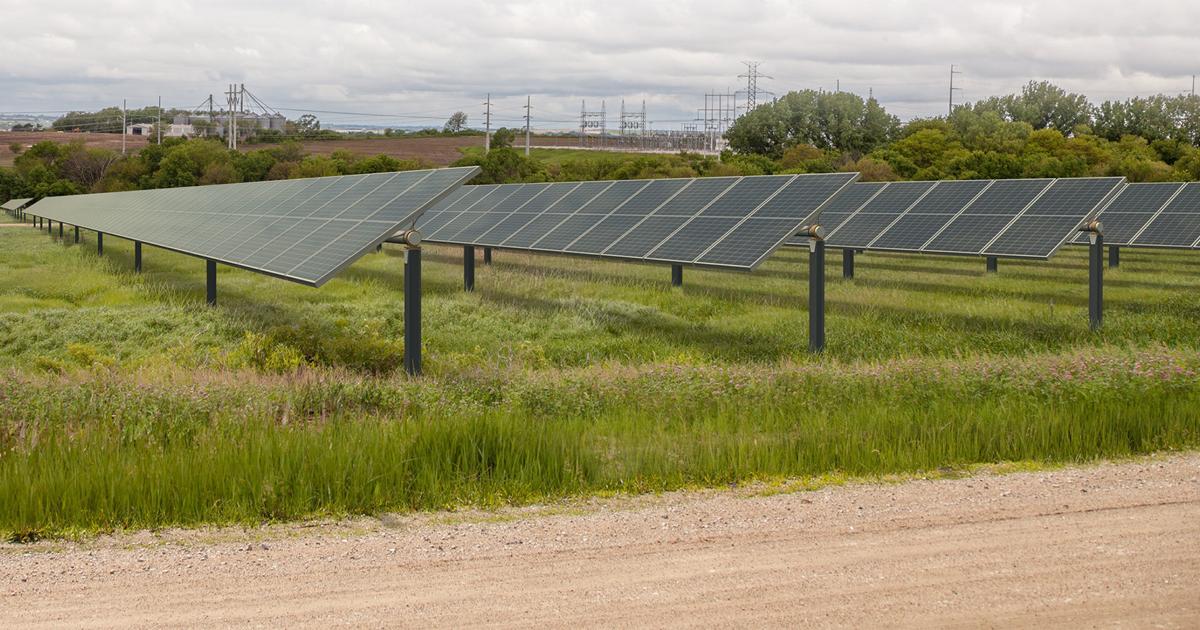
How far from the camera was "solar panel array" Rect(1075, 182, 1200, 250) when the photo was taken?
93.1 feet

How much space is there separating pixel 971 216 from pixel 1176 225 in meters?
7.19

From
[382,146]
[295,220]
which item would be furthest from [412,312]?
[382,146]

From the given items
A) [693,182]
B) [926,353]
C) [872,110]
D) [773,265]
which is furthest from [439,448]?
[872,110]

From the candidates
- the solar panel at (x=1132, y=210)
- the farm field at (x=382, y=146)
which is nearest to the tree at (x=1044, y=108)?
the farm field at (x=382, y=146)

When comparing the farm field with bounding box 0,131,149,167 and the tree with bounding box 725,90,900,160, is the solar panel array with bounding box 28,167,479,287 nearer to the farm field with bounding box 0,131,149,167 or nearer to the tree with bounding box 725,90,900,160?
the tree with bounding box 725,90,900,160

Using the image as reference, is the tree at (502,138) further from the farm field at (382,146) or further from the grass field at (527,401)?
the grass field at (527,401)

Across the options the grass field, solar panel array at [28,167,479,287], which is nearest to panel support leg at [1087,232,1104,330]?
the grass field

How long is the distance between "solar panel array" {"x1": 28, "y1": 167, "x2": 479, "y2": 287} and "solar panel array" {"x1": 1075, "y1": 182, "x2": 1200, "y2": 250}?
1994cm

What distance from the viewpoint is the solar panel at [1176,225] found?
28.0 metres

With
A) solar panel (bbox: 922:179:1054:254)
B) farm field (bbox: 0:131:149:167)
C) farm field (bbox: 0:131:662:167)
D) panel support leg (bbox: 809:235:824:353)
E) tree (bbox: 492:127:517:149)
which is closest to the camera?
panel support leg (bbox: 809:235:824:353)

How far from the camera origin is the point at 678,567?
660 cm

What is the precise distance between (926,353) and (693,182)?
34.6 ft

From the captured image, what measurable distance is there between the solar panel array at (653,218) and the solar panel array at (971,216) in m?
1.96

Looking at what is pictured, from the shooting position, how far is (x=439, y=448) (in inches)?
349
